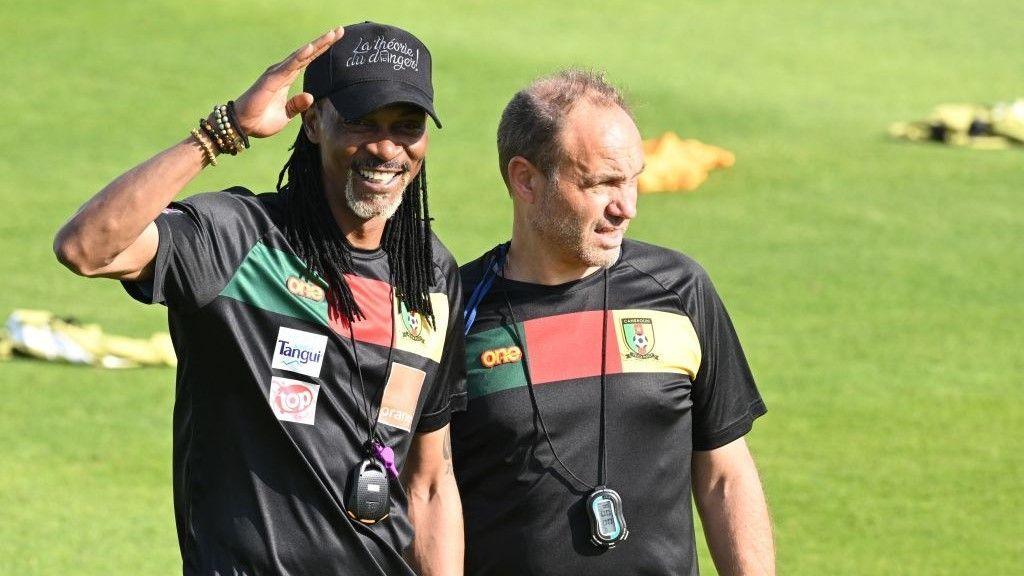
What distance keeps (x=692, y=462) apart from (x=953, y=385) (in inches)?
257

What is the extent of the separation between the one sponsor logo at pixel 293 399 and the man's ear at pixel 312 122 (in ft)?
2.09

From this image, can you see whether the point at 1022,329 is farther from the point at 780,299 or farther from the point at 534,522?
the point at 534,522

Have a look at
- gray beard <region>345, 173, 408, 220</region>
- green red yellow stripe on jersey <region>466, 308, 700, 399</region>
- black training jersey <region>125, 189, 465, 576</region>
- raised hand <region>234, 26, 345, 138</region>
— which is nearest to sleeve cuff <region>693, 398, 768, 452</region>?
green red yellow stripe on jersey <region>466, 308, 700, 399</region>

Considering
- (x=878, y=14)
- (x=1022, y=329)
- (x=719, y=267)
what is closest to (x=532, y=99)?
(x=1022, y=329)

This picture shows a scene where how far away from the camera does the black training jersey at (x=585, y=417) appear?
436cm

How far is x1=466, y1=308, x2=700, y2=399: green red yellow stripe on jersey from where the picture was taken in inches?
175

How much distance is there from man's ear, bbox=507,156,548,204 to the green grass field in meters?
2.24

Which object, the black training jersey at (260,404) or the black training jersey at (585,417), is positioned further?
the black training jersey at (585,417)

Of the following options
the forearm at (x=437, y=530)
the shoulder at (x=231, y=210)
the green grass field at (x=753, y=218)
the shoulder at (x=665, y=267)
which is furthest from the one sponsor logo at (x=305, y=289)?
the green grass field at (x=753, y=218)

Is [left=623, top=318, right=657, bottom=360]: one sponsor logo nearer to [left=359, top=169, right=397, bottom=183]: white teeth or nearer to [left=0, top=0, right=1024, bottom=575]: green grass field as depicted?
[left=359, top=169, right=397, bottom=183]: white teeth

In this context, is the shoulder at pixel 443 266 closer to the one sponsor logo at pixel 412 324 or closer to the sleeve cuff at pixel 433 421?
the one sponsor logo at pixel 412 324

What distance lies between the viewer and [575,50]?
2217 centimetres

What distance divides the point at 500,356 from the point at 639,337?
0.36 metres

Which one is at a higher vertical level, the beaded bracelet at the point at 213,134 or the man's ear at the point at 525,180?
the beaded bracelet at the point at 213,134
